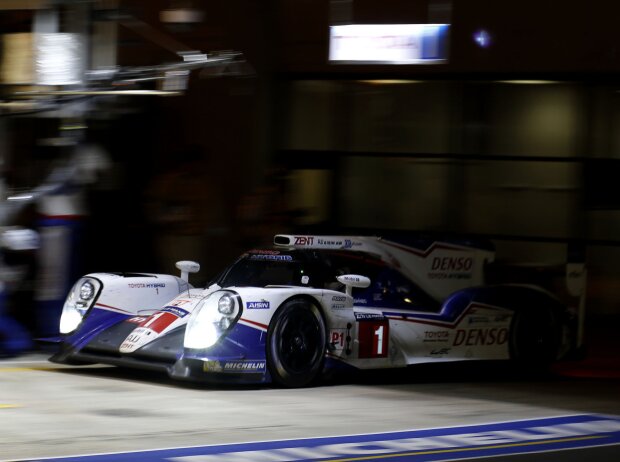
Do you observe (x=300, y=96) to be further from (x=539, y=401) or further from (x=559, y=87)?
(x=539, y=401)

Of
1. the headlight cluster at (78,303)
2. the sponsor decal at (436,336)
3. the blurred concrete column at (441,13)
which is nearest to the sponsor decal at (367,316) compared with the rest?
the sponsor decal at (436,336)

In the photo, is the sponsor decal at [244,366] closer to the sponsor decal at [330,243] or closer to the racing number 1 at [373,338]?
the racing number 1 at [373,338]

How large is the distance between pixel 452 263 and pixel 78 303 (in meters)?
3.30

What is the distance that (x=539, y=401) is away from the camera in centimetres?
858

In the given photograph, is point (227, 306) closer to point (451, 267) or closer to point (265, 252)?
point (265, 252)

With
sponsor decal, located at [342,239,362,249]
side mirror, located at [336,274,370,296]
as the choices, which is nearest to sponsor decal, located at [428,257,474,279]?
sponsor decal, located at [342,239,362,249]

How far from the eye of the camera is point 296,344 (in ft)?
28.3

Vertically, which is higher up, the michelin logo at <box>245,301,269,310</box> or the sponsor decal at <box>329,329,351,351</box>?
the michelin logo at <box>245,301,269,310</box>

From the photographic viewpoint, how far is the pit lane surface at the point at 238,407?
6.39 metres

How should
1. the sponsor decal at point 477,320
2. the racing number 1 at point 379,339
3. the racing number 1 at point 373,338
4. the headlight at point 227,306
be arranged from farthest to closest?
the sponsor decal at point 477,320
the racing number 1 at point 379,339
the racing number 1 at point 373,338
the headlight at point 227,306

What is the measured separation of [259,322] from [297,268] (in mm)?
956

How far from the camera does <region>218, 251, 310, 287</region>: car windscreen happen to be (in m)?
9.19

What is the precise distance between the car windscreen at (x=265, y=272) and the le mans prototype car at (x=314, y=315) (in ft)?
0.04

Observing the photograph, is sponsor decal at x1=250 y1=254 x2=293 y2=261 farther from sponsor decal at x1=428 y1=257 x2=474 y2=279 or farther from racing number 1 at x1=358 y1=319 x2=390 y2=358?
sponsor decal at x1=428 y1=257 x2=474 y2=279
